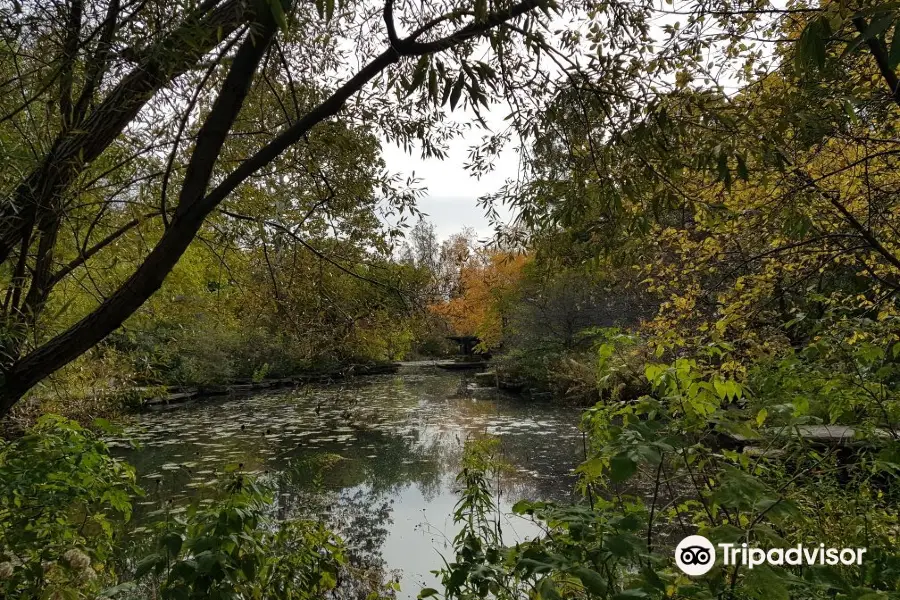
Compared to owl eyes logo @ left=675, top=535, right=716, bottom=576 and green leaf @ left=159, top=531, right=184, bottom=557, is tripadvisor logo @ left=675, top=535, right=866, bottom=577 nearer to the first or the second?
owl eyes logo @ left=675, top=535, right=716, bottom=576

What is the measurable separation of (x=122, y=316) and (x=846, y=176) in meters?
4.88

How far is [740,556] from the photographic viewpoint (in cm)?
166

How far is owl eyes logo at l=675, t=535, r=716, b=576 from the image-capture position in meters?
1.55

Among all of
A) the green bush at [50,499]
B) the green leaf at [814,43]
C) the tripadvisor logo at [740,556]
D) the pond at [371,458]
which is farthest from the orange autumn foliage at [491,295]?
the green leaf at [814,43]

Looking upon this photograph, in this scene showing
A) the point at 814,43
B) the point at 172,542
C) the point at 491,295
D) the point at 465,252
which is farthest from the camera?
the point at 491,295

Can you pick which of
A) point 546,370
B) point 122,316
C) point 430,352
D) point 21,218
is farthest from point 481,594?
point 430,352

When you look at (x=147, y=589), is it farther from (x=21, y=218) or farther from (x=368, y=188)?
(x=368, y=188)

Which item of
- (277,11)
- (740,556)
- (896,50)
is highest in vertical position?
(277,11)

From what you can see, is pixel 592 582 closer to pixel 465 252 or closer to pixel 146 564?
pixel 146 564

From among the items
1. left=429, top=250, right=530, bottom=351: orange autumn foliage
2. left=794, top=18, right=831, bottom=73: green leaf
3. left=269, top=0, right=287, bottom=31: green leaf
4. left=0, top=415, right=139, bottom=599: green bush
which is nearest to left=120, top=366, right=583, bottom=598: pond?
left=0, top=415, right=139, bottom=599: green bush

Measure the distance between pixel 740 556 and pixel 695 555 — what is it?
0.18m

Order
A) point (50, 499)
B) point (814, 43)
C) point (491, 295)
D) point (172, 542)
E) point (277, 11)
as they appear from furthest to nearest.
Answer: point (491, 295), point (50, 499), point (172, 542), point (814, 43), point (277, 11)

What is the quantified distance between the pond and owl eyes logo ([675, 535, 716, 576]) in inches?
83.7

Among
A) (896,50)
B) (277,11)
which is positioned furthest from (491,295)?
(896,50)
